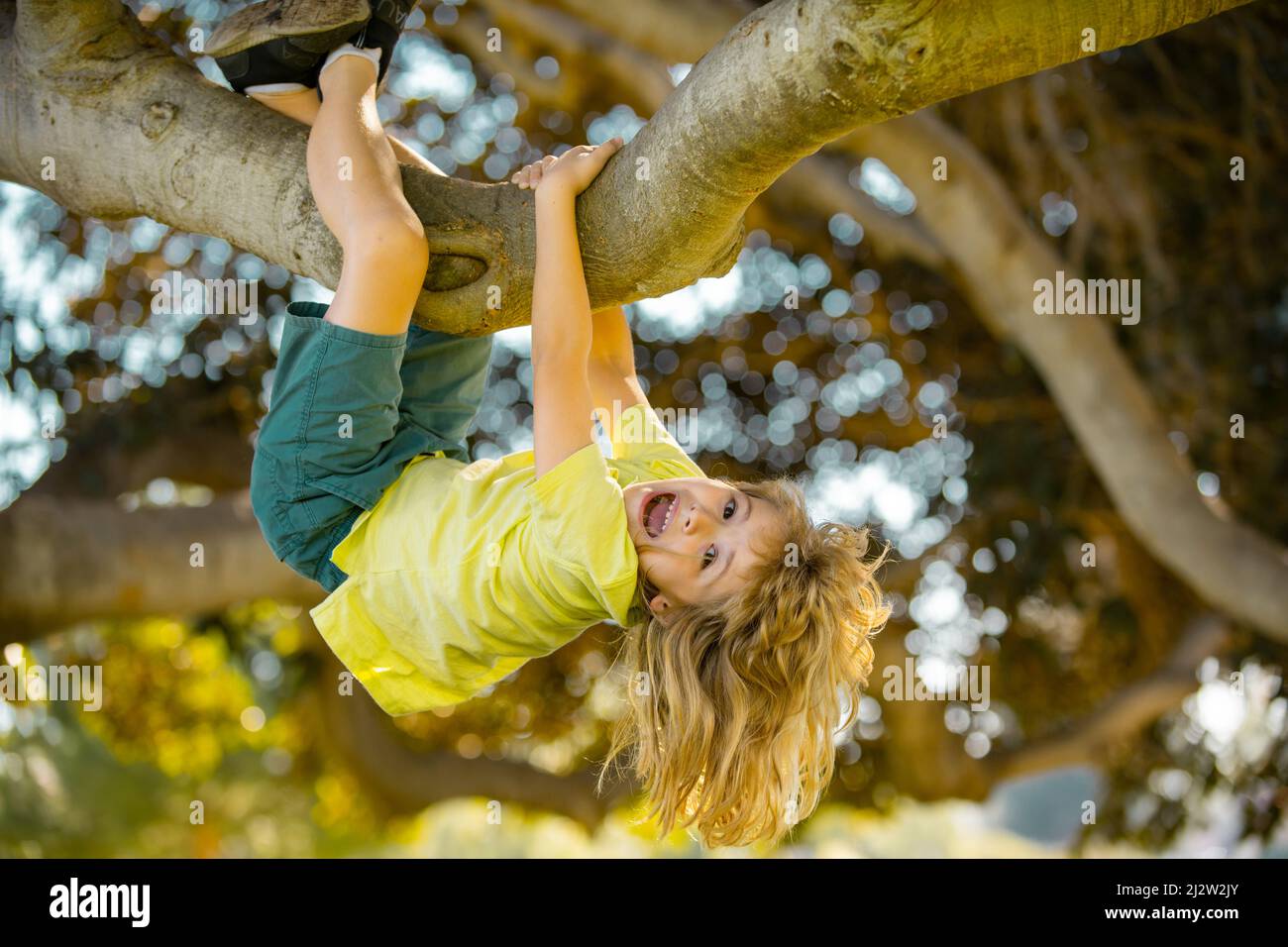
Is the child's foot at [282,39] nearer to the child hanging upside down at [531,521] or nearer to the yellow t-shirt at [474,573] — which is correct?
the child hanging upside down at [531,521]

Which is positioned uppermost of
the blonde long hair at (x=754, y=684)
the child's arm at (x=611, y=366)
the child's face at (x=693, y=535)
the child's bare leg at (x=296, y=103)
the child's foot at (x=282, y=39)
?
the child's foot at (x=282, y=39)

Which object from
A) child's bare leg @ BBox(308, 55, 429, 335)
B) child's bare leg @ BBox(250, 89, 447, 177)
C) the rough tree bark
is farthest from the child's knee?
the rough tree bark

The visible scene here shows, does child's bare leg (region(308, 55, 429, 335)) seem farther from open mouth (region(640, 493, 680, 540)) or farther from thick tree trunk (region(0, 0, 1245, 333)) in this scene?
Result: open mouth (region(640, 493, 680, 540))

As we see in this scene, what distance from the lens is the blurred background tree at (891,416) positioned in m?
5.01

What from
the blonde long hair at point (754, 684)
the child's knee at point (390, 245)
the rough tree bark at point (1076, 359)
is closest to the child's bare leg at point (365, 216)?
the child's knee at point (390, 245)

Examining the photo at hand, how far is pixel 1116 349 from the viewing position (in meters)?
4.82

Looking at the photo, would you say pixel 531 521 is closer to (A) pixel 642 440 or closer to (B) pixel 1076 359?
(A) pixel 642 440

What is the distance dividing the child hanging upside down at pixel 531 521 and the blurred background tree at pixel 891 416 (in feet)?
8.07

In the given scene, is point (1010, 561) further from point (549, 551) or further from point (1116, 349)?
point (549, 551)

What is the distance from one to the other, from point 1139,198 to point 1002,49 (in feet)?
15.1

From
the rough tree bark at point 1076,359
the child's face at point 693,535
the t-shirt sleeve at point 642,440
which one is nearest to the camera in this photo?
the child's face at point 693,535

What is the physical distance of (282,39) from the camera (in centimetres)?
229

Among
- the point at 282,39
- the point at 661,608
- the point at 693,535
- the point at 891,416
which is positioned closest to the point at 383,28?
the point at 282,39
